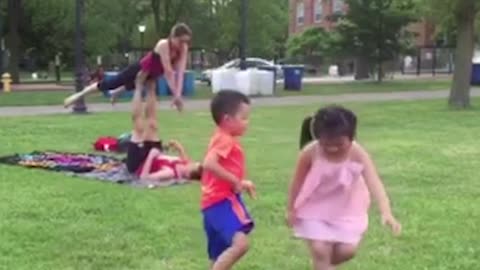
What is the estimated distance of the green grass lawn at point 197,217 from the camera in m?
7.02

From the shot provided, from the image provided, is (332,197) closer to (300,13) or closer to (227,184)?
(227,184)

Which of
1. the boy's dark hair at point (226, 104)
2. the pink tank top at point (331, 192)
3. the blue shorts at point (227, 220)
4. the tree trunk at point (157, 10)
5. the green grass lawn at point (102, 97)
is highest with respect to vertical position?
the tree trunk at point (157, 10)

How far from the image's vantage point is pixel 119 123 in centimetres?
2025

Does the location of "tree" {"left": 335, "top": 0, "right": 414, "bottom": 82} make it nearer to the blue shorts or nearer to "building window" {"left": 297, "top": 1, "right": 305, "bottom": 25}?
the blue shorts

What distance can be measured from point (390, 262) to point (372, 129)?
1245 centimetres

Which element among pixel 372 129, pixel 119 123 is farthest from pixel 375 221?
pixel 119 123

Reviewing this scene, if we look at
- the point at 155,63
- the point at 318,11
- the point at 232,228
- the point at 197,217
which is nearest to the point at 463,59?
the point at 155,63

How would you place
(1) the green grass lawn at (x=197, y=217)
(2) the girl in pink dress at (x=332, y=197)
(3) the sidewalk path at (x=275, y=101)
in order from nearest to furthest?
1. (2) the girl in pink dress at (x=332, y=197)
2. (1) the green grass lawn at (x=197, y=217)
3. (3) the sidewalk path at (x=275, y=101)

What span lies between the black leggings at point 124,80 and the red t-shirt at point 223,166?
6.16m

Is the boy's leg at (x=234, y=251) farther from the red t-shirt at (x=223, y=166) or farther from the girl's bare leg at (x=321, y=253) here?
the girl's bare leg at (x=321, y=253)

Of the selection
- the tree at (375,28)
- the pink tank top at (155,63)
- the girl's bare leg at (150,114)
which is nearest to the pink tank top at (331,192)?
the pink tank top at (155,63)

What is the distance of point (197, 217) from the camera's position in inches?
345

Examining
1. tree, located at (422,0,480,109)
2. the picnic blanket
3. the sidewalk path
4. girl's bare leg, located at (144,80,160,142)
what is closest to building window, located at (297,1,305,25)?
the sidewalk path

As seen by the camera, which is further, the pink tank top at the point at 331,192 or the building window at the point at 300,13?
the building window at the point at 300,13
